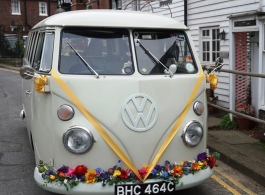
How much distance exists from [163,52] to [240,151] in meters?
2.60

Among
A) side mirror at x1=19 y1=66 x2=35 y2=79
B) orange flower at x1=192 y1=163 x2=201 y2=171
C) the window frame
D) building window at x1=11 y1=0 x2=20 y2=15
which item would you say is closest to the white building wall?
the window frame

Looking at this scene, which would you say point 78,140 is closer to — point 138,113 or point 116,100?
point 116,100

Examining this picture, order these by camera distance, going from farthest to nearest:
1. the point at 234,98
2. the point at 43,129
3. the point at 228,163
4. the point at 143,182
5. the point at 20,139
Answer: the point at 234,98 → the point at 20,139 → the point at 228,163 → the point at 43,129 → the point at 143,182

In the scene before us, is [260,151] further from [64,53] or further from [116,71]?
[64,53]

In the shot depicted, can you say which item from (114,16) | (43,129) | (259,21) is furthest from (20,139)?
(259,21)

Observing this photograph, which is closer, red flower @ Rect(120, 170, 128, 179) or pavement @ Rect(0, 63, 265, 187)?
red flower @ Rect(120, 170, 128, 179)

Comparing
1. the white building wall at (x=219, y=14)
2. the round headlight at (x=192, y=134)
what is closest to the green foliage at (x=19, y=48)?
the white building wall at (x=219, y=14)

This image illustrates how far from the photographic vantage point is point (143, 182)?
4238 mm

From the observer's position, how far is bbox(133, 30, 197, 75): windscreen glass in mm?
4812

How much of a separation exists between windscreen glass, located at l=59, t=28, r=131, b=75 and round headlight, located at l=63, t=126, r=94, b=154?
72cm

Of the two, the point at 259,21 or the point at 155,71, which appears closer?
the point at 155,71

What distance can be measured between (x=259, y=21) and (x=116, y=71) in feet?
15.7

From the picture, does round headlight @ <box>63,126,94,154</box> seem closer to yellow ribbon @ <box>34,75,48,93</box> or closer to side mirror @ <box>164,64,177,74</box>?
yellow ribbon @ <box>34,75,48,93</box>

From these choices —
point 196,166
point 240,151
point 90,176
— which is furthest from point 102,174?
point 240,151
